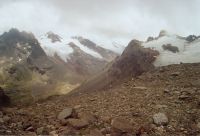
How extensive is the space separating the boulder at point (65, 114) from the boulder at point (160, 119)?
456cm

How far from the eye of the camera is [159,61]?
56.2 meters

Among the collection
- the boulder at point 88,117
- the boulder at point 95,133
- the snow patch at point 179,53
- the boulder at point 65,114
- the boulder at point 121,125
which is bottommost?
the boulder at point 95,133

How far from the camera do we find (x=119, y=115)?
18.5 metres

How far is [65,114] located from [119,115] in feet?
9.65

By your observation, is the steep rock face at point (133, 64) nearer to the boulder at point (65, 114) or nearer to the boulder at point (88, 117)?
the boulder at point (65, 114)

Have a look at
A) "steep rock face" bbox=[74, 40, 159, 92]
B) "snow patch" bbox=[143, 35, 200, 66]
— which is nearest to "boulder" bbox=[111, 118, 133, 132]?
"steep rock face" bbox=[74, 40, 159, 92]

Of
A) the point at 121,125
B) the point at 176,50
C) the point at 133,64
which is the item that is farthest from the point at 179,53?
the point at 121,125

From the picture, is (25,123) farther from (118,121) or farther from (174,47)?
(174,47)

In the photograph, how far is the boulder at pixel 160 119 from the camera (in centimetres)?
1756

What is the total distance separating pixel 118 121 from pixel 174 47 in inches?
1929

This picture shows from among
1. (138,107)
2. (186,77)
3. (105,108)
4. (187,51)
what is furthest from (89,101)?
(187,51)

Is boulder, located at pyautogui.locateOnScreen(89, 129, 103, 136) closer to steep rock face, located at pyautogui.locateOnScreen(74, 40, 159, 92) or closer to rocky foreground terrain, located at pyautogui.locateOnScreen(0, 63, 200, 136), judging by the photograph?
rocky foreground terrain, located at pyautogui.locateOnScreen(0, 63, 200, 136)

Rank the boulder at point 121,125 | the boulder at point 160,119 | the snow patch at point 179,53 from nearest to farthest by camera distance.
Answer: the boulder at point 121,125 → the boulder at point 160,119 → the snow patch at point 179,53

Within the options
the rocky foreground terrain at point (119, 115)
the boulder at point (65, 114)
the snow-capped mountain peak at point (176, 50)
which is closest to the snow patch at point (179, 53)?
the snow-capped mountain peak at point (176, 50)
